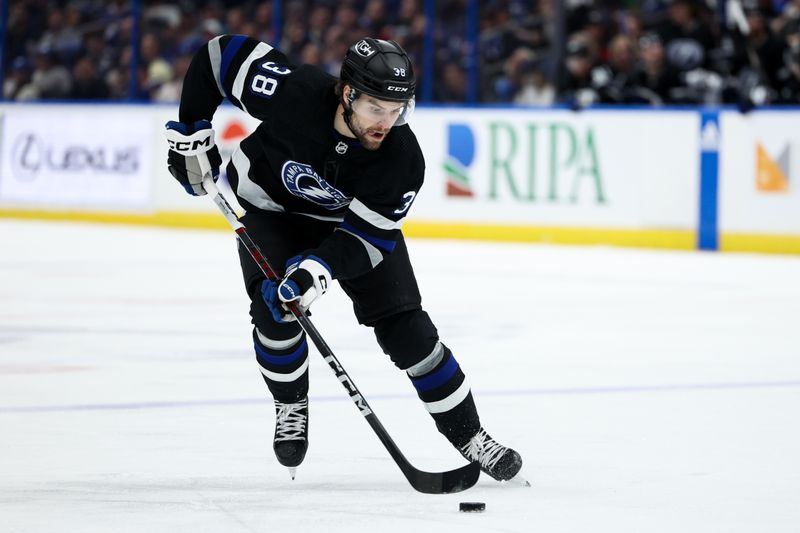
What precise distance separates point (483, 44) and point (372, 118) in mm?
8794

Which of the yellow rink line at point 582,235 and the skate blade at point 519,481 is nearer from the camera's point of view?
the skate blade at point 519,481

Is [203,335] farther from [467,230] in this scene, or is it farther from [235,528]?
[467,230]

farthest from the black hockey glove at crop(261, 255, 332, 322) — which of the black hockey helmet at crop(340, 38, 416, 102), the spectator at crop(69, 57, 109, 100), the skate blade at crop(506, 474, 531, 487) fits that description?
the spectator at crop(69, 57, 109, 100)

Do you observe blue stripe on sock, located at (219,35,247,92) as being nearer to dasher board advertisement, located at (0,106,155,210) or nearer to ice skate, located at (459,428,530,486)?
ice skate, located at (459,428,530,486)

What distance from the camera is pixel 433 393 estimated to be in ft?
11.7

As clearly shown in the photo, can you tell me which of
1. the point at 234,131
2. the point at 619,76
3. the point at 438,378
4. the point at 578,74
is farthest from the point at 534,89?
the point at 438,378

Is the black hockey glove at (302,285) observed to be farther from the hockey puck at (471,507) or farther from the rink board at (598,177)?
the rink board at (598,177)

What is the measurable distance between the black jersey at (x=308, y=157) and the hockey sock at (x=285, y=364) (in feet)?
0.97

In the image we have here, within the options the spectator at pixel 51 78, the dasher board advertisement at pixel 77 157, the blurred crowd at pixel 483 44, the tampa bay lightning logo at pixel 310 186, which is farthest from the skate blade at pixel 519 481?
the spectator at pixel 51 78

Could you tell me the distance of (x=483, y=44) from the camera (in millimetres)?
11953

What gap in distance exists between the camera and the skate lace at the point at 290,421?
3570 mm

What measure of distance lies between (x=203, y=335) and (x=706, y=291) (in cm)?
323

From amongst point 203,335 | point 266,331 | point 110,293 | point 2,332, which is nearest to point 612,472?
point 266,331

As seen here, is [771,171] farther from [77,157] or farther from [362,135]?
[362,135]
